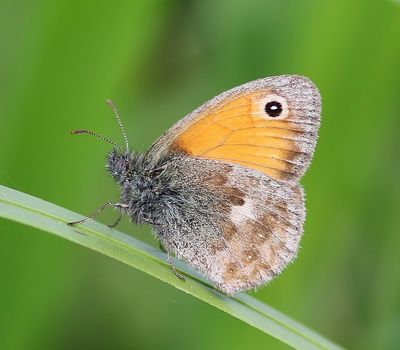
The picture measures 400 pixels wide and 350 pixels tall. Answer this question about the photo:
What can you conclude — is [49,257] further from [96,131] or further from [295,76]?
[295,76]

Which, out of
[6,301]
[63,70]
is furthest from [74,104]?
[6,301]

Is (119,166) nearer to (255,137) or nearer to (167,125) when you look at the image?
(255,137)

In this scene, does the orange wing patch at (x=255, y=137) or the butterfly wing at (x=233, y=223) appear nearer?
the butterfly wing at (x=233, y=223)

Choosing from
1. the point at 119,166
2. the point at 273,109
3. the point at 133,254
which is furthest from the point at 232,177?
the point at 133,254

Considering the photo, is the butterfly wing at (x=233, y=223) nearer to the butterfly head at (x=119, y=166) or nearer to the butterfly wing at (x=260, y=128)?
the butterfly wing at (x=260, y=128)

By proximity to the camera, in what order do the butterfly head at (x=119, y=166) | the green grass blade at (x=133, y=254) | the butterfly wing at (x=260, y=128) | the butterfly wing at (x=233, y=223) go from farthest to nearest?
1. the butterfly head at (x=119, y=166)
2. the butterfly wing at (x=260, y=128)
3. the butterfly wing at (x=233, y=223)
4. the green grass blade at (x=133, y=254)

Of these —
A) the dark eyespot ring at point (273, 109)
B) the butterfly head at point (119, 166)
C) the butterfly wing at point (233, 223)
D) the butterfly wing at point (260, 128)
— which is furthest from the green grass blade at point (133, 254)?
the dark eyespot ring at point (273, 109)

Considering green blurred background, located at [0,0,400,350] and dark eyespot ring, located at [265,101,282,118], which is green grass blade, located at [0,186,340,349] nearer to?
green blurred background, located at [0,0,400,350]
